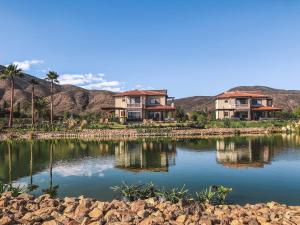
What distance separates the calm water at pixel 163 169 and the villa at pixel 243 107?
39.6 metres

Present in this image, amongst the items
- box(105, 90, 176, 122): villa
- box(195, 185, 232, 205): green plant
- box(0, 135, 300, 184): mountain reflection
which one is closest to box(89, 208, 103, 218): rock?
box(195, 185, 232, 205): green plant

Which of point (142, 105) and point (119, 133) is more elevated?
point (142, 105)

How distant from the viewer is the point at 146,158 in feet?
109

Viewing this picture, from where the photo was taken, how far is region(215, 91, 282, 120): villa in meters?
78.8

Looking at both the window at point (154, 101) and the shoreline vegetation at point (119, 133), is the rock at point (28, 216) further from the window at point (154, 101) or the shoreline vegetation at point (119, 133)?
the window at point (154, 101)

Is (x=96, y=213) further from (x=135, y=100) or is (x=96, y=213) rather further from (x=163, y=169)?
(x=135, y=100)

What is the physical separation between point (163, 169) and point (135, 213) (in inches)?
543

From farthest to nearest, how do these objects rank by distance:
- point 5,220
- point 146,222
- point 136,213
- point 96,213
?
point 96,213
point 136,213
point 5,220
point 146,222

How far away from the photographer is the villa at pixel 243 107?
78812 mm

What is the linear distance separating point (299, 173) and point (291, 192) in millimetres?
6266

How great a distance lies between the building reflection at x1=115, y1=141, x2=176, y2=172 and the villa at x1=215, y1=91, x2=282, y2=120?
4087 cm

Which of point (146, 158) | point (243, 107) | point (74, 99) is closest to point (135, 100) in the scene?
point (243, 107)

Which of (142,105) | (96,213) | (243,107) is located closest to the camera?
(96,213)

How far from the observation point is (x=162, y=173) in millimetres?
25531
